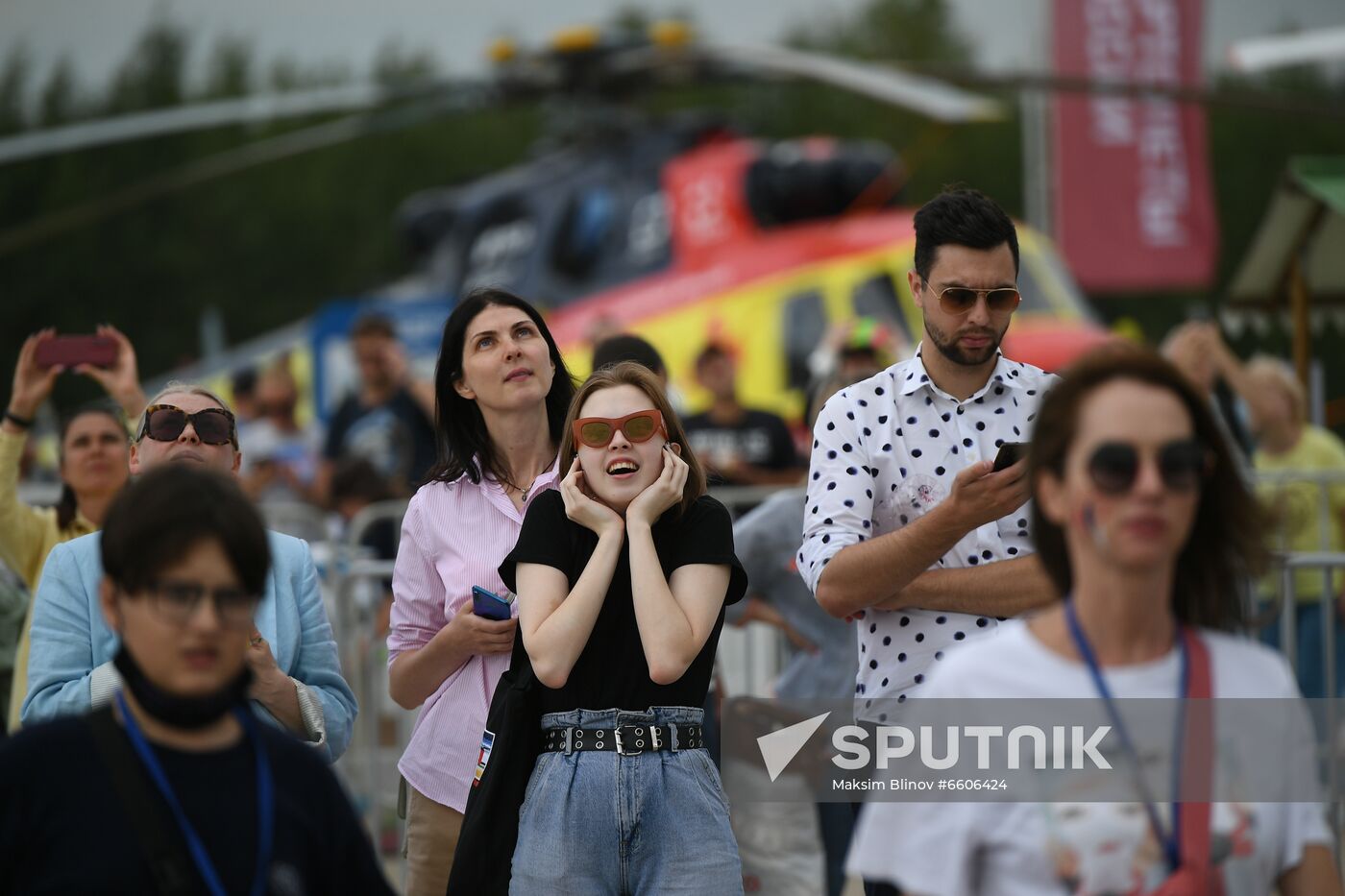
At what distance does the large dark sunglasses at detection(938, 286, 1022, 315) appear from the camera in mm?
3539

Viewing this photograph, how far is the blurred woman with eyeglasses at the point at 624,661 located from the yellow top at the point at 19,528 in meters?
2.07

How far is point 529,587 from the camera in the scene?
135 inches

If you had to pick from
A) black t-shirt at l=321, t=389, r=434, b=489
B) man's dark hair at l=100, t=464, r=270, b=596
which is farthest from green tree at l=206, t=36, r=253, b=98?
man's dark hair at l=100, t=464, r=270, b=596

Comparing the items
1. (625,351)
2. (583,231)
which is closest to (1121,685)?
(625,351)

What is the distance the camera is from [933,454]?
3582 millimetres

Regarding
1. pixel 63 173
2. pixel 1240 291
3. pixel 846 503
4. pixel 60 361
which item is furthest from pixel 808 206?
pixel 63 173

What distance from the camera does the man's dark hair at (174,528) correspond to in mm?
2381

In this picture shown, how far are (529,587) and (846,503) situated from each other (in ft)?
2.34

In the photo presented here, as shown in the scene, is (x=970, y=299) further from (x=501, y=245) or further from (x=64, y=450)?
(x=501, y=245)

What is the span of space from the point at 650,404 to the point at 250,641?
1.01 meters

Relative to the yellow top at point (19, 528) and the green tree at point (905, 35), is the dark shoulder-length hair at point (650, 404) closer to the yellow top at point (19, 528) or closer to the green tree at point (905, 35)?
the yellow top at point (19, 528)

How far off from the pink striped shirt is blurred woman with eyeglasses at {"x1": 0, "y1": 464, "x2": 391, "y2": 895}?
142 cm

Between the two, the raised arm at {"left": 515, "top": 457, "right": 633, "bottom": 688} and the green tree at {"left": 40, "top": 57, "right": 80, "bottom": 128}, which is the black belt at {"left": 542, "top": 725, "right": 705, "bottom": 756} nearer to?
the raised arm at {"left": 515, "top": 457, "right": 633, "bottom": 688}

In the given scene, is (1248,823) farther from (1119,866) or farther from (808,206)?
(808,206)
